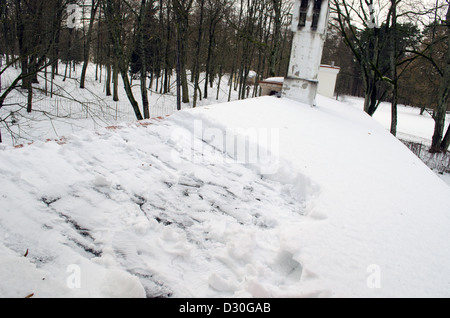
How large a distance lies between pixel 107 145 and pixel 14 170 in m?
0.92

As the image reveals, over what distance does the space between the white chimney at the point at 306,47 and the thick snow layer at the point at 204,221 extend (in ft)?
14.4

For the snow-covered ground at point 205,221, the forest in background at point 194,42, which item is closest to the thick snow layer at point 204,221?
the snow-covered ground at point 205,221

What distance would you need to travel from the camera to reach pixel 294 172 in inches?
133

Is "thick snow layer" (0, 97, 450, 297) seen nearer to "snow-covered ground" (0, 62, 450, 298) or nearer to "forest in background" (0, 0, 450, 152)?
"snow-covered ground" (0, 62, 450, 298)

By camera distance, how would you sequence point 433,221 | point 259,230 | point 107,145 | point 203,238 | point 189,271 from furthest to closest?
1. point 107,145
2. point 433,221
3. point 259,230
4. point 203,238
5. point 189,271

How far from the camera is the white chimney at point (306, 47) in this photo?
7.41 metres

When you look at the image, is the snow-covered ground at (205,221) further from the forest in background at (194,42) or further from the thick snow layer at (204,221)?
the forest in background at (194,42)

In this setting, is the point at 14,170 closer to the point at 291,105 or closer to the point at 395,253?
the point at 395,253

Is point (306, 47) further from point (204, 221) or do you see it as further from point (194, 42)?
point (194, 42)

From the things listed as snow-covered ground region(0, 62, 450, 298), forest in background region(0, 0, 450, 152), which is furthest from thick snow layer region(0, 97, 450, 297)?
forest in background region(0, 0, 450, 152)

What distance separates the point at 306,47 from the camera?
300 inches

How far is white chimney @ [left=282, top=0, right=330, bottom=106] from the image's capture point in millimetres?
7406

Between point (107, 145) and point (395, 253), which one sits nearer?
point (395, 253)

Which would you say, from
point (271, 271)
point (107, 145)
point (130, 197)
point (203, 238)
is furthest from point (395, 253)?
point (107, 145)
